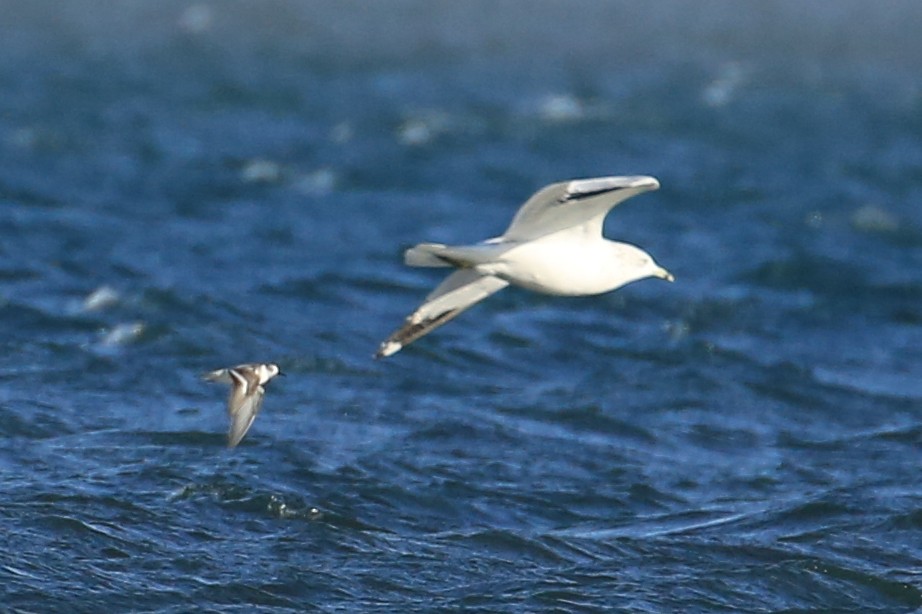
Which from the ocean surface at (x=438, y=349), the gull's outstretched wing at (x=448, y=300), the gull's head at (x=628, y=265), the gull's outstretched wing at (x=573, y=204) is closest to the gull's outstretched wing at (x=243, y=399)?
the ocean surface at (x=438, y=349)

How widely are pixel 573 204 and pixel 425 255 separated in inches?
33.5

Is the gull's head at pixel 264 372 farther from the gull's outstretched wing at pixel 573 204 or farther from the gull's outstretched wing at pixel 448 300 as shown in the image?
the gull's outstretched wing at pixel 573 204

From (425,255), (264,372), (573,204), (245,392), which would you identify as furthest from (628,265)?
(245,392)

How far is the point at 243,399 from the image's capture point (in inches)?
435

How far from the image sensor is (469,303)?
1152cm

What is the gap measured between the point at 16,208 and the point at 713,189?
8.83 meters

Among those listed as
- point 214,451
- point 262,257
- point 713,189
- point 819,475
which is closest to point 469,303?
point 214,451

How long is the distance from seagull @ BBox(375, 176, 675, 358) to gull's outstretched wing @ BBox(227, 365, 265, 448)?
1.17 m

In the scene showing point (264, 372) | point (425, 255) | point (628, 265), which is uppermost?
point (628, 265)

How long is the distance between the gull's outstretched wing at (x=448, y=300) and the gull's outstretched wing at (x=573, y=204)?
54cm

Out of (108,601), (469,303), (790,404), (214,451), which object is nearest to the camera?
(108,601)

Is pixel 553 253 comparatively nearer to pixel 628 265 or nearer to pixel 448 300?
pixel 628 265

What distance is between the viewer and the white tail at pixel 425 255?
10.3 meters

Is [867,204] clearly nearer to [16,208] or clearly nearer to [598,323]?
[598,323]
